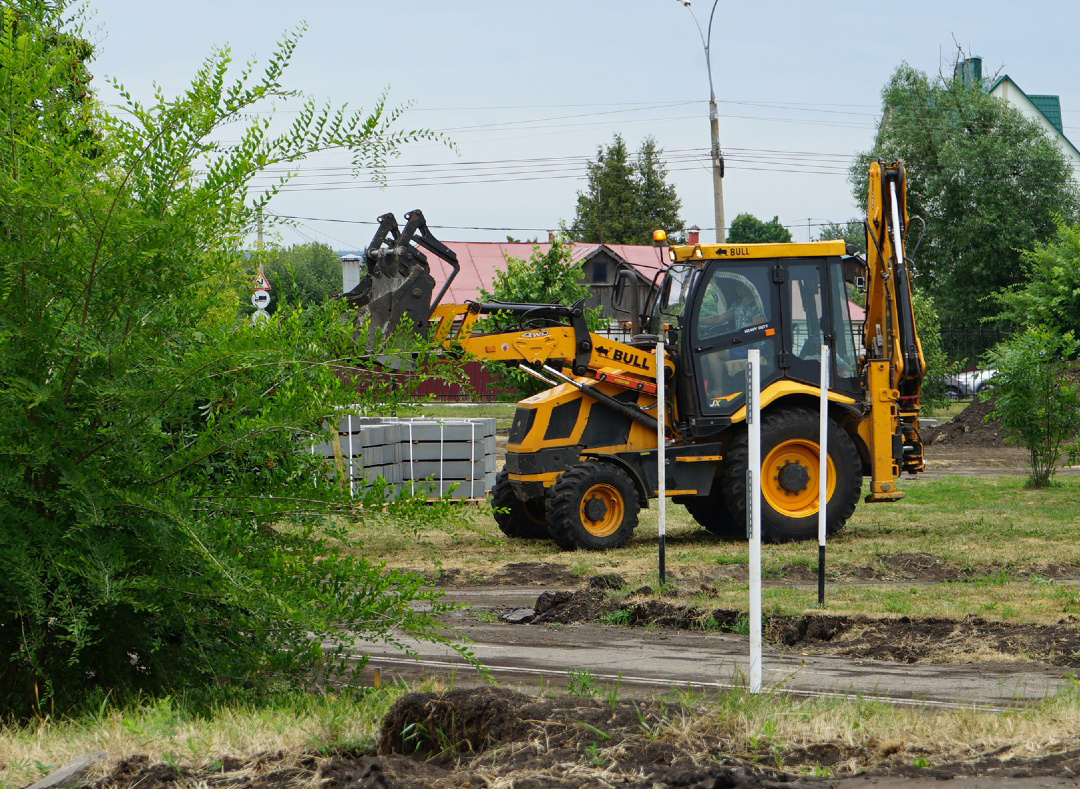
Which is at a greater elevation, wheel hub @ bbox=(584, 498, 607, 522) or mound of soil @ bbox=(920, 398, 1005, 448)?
mound of soil @ bbox=(920, 398, 1005, 448)

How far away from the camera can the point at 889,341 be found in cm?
1462

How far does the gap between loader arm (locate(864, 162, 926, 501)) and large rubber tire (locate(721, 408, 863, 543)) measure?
0.39 m

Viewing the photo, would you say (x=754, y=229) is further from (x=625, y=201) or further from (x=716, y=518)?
(x=716, y=518)

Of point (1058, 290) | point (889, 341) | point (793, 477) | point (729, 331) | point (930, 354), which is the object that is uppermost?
point (1058, 290)

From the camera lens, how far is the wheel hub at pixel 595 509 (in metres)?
14.0

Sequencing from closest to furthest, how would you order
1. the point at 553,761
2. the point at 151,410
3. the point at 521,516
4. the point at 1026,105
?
the point at 553,761 → the point at 151,410 → the point at 521,516 → the point at 1026,105

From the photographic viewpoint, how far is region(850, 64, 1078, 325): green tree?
153ft

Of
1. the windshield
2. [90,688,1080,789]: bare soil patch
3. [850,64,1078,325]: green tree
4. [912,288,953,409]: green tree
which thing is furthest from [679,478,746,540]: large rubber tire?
[850,64,1078,325]: green tree

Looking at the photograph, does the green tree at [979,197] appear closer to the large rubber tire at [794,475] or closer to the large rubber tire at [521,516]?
the large rubber tire at [794,475]

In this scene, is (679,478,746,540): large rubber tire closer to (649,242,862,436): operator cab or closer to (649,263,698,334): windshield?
(649,242,862,436): operator cab

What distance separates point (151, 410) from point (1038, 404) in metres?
16.5

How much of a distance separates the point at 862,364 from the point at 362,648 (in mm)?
7846

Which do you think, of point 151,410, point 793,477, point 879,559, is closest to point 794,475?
point 793,477

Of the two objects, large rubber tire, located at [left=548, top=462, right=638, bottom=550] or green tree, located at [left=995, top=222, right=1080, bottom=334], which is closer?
large rubber tire, located at [left=548, top=462, right=638, bottom=550]
